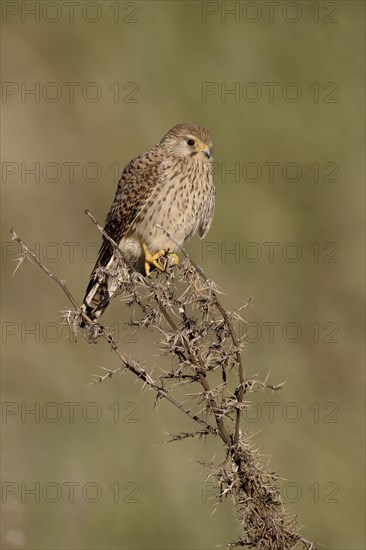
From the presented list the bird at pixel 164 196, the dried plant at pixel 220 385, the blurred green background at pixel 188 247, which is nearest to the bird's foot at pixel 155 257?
the bird at pixel 164 196

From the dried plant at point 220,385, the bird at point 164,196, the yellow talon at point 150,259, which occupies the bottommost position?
the dried plant at point 220,385

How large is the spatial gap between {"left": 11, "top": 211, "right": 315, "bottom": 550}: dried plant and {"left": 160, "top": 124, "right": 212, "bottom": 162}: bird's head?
2543 millimetres

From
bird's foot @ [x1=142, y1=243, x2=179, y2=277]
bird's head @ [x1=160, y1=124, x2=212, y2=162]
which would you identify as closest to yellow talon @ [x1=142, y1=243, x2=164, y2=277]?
bird's foot @ [x1=142, y1=243, x2=179, y2=277]

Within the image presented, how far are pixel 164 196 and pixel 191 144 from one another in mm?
332

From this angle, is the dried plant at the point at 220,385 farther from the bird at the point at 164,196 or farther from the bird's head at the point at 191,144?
the bird's head at the point at 191,144

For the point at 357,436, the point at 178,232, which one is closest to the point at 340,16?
the point at 357,436

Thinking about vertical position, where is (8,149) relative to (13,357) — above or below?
above

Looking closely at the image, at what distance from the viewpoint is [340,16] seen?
11.1m

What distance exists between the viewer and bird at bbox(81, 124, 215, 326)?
583 centimetres

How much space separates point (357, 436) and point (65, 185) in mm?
3009

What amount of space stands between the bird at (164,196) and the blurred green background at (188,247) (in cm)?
141

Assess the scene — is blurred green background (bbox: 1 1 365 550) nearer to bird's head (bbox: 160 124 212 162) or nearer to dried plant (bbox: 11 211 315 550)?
bird's head (bbox: 160 124 212 162)

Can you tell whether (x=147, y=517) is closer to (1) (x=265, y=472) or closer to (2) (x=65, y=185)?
(2) (x=65, y=185)

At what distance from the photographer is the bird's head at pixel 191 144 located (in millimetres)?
5966
